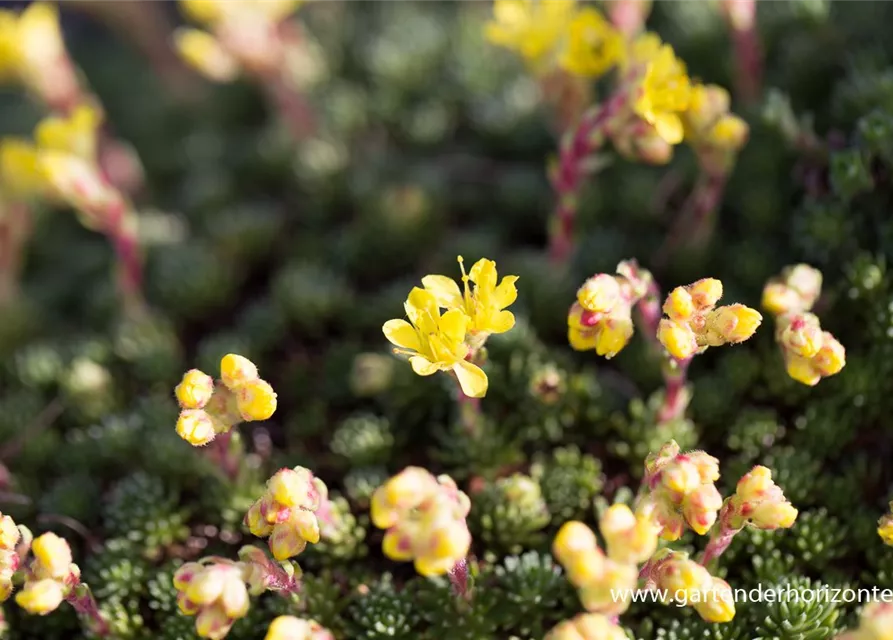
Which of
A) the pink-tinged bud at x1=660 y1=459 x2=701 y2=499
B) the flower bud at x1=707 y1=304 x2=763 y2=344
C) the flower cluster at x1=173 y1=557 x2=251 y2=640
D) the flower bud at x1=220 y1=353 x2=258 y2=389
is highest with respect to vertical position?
the flower bud at x1=707 y1=304 x2=763 y2=344

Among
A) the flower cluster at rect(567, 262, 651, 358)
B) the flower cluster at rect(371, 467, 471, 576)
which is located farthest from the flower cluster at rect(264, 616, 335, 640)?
the flower cluster at rect(567, 262, 651, 358)

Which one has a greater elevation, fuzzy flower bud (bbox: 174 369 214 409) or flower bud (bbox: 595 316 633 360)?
flower bud (bbox: 595 316 633 360)

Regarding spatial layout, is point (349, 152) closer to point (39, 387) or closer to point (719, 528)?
point (39, 387)

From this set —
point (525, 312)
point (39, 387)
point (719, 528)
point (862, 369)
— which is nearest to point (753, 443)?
point (862, 369)

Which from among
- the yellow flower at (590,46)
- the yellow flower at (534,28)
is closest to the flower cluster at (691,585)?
the yellow flower at (590,46)

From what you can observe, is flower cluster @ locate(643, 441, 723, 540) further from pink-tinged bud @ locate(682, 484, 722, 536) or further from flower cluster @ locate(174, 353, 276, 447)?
flower cluster @ locate(174, 353, 276, 447)

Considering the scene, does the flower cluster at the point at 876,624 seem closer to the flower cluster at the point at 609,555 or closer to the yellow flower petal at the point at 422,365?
the flower cluster at the point at 609,555
